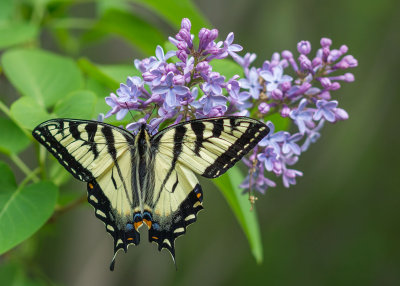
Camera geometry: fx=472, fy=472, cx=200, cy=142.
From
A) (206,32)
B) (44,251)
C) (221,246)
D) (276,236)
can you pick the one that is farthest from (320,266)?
(206,32)

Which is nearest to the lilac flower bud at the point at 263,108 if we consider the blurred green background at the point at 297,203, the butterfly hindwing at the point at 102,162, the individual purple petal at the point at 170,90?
the individual purple petal at the point at 170,90

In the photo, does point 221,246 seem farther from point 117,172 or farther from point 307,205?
point 117,172

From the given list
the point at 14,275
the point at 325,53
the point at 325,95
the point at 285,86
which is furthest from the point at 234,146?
the point at 14,275

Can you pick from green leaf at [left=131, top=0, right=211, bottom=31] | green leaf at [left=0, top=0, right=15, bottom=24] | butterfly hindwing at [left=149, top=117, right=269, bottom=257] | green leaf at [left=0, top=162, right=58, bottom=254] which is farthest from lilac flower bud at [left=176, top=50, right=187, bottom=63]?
green leaf at [left=0, top=0, right=15, bottom=24]

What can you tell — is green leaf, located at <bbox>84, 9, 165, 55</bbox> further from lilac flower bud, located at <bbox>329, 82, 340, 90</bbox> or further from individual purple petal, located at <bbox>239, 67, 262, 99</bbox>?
lilac flower bud, located at <bbox>329, 82, 340, 90</bbox>

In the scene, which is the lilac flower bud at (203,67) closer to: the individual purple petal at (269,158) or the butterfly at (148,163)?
the butterfly at (148,163)
